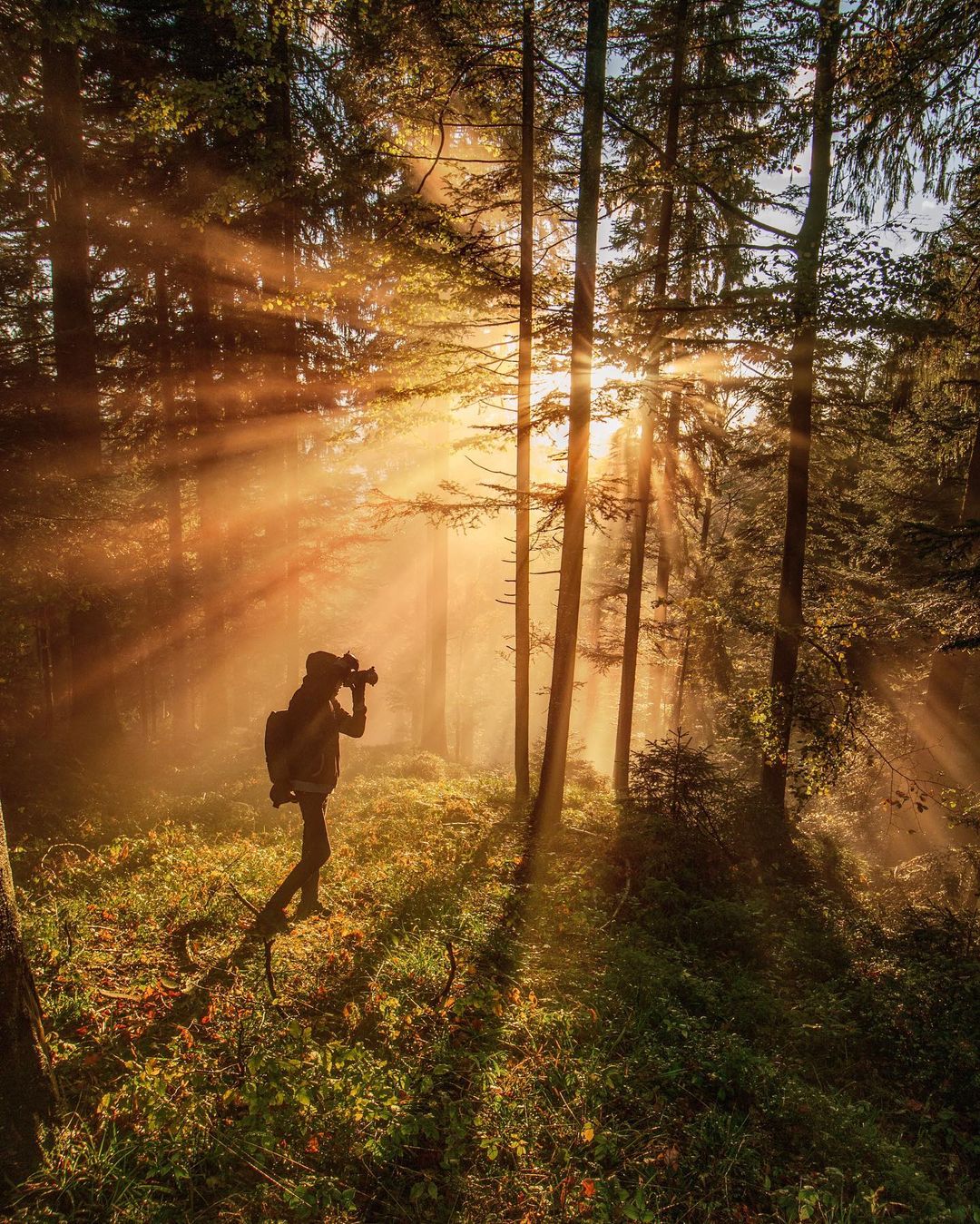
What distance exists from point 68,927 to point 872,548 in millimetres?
15616

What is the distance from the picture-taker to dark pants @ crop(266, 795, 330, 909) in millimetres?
5957

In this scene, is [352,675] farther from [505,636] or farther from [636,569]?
[636,569]

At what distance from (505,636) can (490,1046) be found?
8316 mm

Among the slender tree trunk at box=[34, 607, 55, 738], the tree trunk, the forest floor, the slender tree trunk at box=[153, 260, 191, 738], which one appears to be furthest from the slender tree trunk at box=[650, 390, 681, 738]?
the slender tree trunk at box=[34, 607, 55, 738]

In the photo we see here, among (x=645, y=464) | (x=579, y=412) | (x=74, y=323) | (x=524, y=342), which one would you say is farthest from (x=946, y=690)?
(x=74, y=323)

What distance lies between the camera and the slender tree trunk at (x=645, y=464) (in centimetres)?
1199

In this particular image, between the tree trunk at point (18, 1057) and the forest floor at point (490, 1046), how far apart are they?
13 cm

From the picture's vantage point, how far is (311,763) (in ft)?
20.1

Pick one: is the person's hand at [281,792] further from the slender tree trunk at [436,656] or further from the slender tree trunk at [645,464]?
the slender tree trunk at [436,656]

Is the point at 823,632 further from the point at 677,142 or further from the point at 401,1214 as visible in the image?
the point at 677,142

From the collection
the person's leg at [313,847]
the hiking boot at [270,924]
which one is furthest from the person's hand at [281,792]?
the hiking boot at [270,924]

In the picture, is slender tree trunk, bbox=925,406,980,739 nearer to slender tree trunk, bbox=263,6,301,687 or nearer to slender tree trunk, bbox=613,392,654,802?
slender tree trunk, bbox=613,392,654,802

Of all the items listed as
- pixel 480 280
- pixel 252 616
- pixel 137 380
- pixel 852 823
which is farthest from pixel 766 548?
pixel 137 380

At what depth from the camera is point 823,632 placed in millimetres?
9508
